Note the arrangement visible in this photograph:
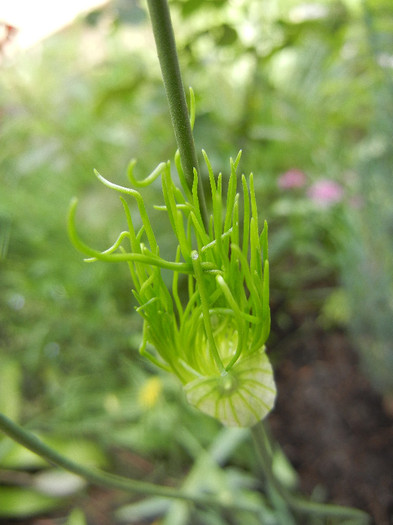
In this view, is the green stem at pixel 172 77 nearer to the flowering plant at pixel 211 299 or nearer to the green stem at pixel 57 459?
the flowering plant at pixel 211 299

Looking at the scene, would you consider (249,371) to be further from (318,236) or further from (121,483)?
(318,236)

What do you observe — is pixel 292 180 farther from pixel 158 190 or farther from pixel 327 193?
pixel 158 190

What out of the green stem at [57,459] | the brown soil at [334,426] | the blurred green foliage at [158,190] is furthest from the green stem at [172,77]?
the brown soil at [334,426]

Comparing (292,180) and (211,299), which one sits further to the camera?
(292,180)

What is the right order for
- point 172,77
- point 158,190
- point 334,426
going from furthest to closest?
point 158,190 → point 334,426 → point 172,77

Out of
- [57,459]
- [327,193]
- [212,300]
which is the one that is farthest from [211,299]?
[327,193]

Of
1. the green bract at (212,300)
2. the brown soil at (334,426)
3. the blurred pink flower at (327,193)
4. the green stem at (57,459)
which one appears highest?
the blurred pink flower at (327,193)
